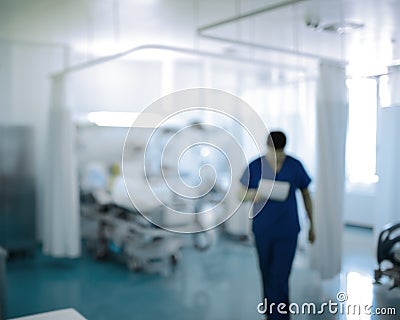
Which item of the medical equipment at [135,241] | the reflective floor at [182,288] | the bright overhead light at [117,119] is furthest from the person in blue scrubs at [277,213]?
the bright overhead light at [117,119]

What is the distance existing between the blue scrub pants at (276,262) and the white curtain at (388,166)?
1.10 m

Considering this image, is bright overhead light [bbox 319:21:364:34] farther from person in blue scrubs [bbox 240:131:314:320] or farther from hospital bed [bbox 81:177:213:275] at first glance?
hospital bed [bbox 81:177:213:275]

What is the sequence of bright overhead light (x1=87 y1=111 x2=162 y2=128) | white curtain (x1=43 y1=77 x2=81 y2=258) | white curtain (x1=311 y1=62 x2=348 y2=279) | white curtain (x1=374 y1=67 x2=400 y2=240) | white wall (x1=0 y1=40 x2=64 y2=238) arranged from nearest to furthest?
white curtain (x1=374 y1=67 x2=400 y2=240), white curtain (x1=311 y1=62 x2=348 y2=279), white curtain (x1=43 y1=77 x2=81 y2=258), white wall (x1=0 y1=40 x2=64 y2=238), bright overhead light (x1=87 y1=111 x2=162 y2=128)

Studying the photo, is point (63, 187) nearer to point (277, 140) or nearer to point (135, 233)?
point (135, 233)

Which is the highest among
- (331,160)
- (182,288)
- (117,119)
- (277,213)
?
(117,119)

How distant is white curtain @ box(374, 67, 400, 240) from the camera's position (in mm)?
3447

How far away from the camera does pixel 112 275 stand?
4195 millimetres

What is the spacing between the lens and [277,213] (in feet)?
9.20

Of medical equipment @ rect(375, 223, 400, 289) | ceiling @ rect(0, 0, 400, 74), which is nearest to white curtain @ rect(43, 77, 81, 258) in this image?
ceiling @ rect(0, 0, 400, 74)

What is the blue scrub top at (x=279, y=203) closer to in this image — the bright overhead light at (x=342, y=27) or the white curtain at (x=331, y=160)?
the white curtain at (x=331, y=160)

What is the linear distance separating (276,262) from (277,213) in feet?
1.04

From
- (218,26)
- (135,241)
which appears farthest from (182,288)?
(218,26)

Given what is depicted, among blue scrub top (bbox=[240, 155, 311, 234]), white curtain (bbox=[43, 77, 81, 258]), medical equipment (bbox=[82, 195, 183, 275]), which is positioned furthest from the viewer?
white curtain (bbox=[43, 77, 81, 258])

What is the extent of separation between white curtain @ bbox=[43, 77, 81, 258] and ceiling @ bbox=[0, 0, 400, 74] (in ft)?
2.21
